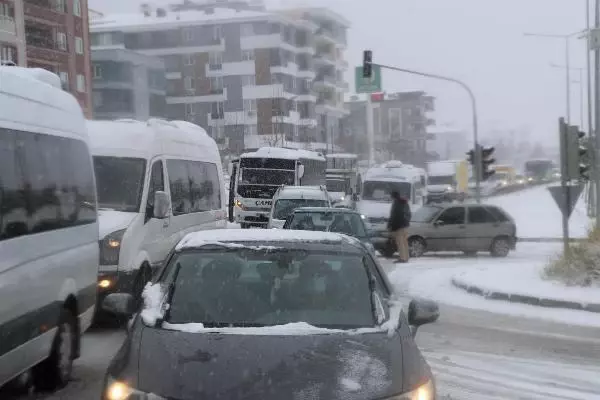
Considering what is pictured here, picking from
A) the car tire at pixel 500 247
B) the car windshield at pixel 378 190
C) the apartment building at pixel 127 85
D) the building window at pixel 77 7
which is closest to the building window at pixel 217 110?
the apartment building at pixel 127 85

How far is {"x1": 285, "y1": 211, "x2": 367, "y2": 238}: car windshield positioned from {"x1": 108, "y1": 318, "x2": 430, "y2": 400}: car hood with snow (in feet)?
36.5

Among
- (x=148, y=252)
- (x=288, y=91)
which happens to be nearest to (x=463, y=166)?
(x=288, y=91)

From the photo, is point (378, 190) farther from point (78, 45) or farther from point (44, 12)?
point (78, 45)

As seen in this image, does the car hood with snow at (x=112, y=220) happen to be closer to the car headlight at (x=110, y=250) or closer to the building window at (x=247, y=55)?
the car headlight at (x=110, y=250)

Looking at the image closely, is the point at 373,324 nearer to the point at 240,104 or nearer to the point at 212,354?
the point at 212,354

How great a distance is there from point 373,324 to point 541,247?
24596mm

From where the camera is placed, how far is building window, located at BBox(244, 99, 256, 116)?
5375 centimetres

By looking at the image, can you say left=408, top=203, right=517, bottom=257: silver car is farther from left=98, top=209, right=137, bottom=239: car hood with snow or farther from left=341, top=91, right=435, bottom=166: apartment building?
left=341, top=91, right=435, bottom=166: apartment building

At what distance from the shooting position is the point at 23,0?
48844 millimetres

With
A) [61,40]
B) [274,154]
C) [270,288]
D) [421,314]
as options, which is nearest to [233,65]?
[61,40]

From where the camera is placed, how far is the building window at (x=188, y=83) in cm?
5936

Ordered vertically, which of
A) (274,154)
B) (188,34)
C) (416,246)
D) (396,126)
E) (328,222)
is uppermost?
(188,34)

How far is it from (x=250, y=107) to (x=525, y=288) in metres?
41.7

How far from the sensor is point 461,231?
2422 centimetres
